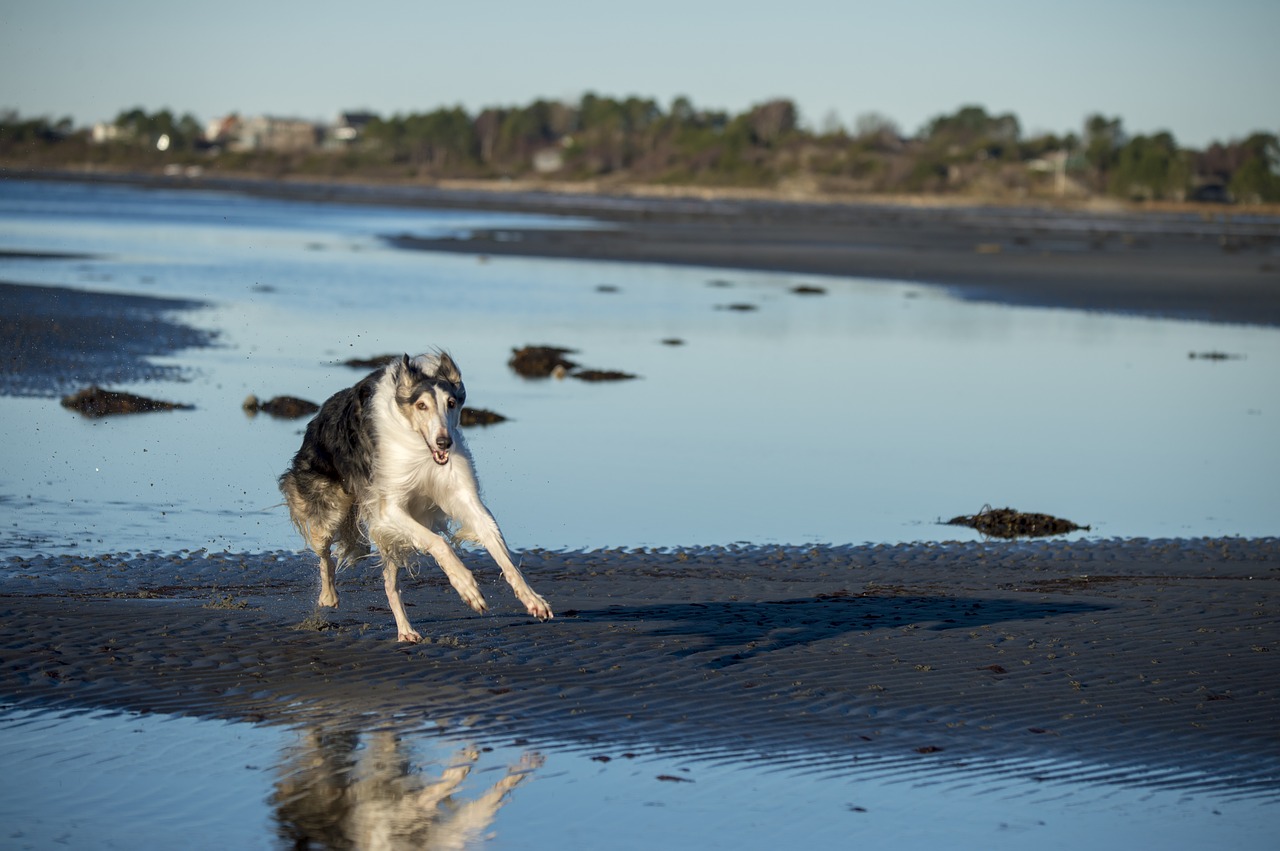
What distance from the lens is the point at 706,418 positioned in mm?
19125

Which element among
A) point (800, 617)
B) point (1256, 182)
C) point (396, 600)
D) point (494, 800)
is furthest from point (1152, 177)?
point (494, 800)

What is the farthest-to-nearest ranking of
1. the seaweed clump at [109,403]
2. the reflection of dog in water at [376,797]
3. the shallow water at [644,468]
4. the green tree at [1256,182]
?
the green tree at [1256,182], the seaweed clump at [109,403], the shallow water at [644,468], the reflection of dog in water at [376,797]

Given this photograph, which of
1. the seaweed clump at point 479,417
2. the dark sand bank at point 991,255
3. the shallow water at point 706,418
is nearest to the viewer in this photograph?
the shallow water at point 706,418

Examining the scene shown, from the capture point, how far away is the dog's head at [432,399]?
339 inches

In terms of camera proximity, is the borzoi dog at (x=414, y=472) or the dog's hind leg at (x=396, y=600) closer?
the borzoi dog at (x=414, y=472)

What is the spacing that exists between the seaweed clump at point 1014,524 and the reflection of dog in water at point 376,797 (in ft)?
23.7

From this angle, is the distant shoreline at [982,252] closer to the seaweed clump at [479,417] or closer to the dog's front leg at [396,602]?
the seaweed clump at [479,417]

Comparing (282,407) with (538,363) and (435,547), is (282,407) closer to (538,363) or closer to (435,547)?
(538,363)

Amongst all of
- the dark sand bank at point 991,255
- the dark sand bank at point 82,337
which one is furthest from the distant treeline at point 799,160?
the dark sand bank at point 82,337

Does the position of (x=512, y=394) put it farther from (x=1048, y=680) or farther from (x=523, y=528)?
(x=1048, y=680)

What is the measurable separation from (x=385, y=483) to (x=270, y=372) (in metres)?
13.3

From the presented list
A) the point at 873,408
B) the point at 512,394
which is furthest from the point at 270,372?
the point at 873,408

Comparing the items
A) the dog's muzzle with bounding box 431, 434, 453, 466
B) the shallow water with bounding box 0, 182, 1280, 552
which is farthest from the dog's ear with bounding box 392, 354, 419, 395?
the shallow water with bounding box 0, 182, 1280, 552

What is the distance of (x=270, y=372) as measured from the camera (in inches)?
850
